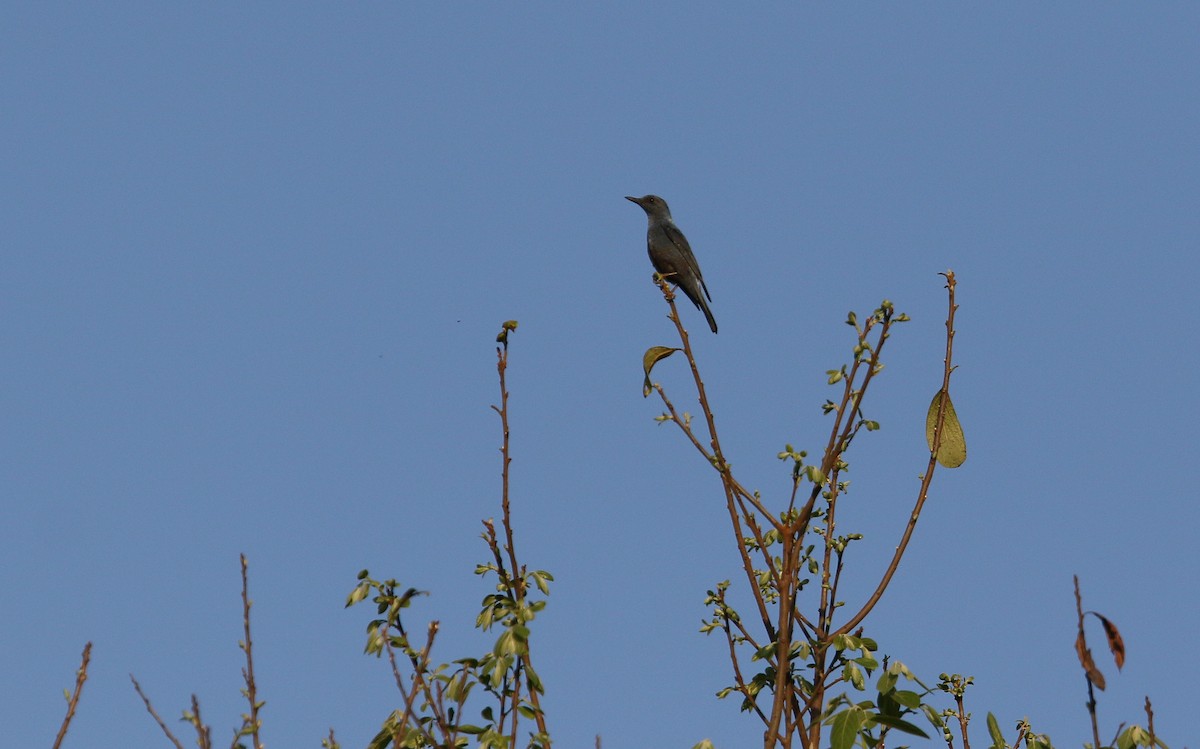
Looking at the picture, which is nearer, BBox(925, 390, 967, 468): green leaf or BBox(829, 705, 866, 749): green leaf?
BBox(829, 705, 866, 749): green leaf

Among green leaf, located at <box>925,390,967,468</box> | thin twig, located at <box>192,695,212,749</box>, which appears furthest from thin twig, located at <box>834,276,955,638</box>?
thin twig, located at <box>192,695,212,749</box>

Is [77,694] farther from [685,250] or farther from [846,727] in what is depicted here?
[685,250]

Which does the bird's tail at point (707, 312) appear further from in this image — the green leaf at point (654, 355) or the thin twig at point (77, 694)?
the thin twig at point (77, 694)

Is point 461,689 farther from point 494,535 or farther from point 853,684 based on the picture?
point 853,684

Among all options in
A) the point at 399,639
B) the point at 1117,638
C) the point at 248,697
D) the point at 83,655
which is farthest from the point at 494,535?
the point at 1117,638

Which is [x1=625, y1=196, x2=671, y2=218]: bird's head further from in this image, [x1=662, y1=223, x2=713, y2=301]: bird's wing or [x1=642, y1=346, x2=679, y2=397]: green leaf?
[x1=642, y1=346, x2=679, y2=397]: green leaf

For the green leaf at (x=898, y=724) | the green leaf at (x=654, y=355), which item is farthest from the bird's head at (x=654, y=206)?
the green leaf at (x=898, y=724)

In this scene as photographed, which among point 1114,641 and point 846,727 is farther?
point 846,727

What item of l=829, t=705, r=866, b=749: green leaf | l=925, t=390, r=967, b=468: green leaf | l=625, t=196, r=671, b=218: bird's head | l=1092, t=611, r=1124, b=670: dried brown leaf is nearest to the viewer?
l=1092, t=611, r=1124, b=670: dried brown leaf

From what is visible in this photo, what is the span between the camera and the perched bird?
12836 mm

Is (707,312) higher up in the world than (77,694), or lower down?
higher up

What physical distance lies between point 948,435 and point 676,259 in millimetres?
8401

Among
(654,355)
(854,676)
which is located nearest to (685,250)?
(654,355)

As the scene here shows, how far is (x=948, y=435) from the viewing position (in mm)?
4664
